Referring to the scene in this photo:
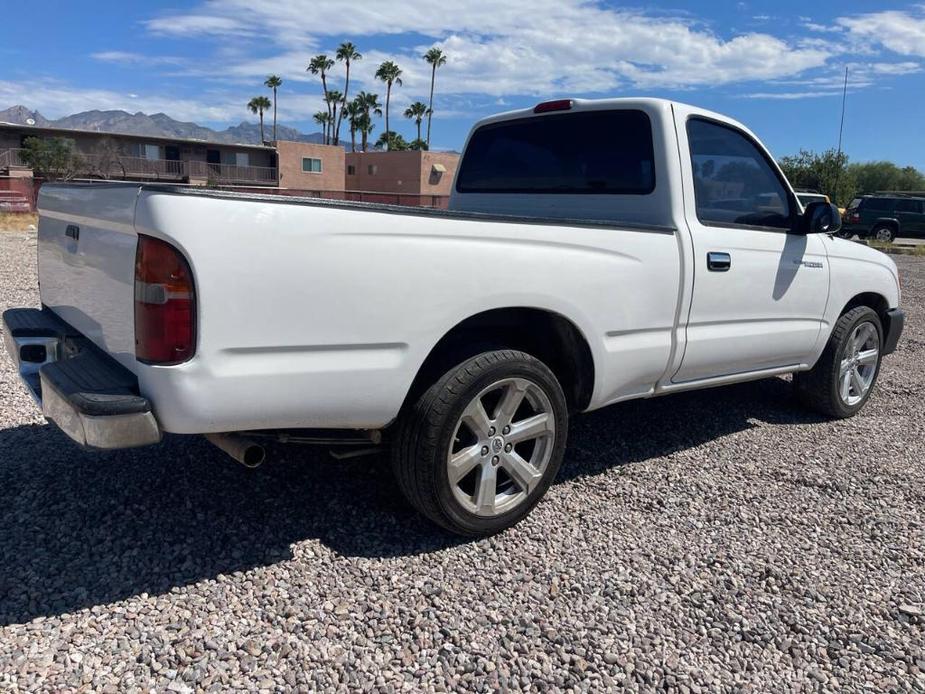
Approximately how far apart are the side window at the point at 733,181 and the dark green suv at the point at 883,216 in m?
26.1

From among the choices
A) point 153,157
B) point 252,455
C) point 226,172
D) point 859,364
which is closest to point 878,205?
point 859,364

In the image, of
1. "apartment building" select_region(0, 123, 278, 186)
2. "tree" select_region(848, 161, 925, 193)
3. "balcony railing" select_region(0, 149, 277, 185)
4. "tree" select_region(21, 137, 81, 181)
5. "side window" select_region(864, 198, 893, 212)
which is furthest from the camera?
"tree" select_region(848, 161, 925, 193)

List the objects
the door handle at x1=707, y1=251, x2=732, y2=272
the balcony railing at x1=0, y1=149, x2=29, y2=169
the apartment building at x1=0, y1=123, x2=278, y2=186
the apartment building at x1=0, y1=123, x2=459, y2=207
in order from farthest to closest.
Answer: the apartment building at x1=0, y1=123, x2=459, y2=207 < the apartment building at x1=0, y1=123, x2=278, y2=186 < the balcony railing at x1=0, y1=149, x2=29, y2=169 < the door handle at x1=707, y1=251, x2=732, y2=272

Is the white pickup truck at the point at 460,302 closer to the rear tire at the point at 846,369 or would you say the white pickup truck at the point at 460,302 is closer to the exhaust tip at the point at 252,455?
the exhaust tip at the point at 252,455

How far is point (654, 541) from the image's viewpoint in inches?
136

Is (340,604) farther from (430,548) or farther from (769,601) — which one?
(769,601)

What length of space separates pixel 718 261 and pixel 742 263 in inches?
10.0

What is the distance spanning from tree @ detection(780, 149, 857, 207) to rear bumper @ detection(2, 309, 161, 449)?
173ft

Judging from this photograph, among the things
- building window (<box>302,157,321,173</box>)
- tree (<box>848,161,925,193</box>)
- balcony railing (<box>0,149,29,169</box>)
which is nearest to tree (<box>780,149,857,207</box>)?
tree (<box>848,161,925,193</box>)

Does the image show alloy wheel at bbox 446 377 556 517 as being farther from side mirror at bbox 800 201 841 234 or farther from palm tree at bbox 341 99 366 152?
palm tree at bbox 341 99 366 152

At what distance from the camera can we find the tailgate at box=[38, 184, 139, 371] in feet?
8.59

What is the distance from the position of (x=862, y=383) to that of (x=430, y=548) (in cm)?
394

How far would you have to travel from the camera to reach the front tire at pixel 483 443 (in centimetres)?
307

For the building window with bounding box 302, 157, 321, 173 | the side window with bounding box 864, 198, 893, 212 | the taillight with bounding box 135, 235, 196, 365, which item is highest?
the building window with bounding box 302, 157, 321, 173
